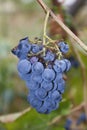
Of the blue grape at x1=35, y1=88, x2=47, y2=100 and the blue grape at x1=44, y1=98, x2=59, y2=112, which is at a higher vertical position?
the blue grape at x1=35, y1=88, x2=47, y2=100

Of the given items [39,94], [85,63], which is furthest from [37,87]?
[85,63]

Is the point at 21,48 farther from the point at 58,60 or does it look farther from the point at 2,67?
the point at 2,67

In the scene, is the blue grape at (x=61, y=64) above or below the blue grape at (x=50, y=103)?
above

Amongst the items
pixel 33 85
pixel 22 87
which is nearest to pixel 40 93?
pixel 33 85

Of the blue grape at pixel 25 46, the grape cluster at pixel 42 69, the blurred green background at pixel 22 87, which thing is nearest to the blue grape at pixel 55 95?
the grape cluster at pixel 42 69

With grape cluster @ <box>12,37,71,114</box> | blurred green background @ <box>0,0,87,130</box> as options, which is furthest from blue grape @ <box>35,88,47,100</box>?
blurred green background @ <box>0,0,87,130</box>

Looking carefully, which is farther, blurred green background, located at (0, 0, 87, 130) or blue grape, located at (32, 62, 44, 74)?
blurred green background, located at (0, 0, 87, 130)

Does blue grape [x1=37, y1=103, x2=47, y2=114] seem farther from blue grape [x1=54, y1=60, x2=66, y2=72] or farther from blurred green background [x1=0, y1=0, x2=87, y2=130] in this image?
blurred green background [x1=0, y1=0, x2=87, y2=130]

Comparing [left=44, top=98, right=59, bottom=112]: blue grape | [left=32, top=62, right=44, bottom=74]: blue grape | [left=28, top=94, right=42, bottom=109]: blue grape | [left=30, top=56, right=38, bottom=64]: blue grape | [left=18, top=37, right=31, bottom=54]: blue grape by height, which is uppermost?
[left=18, top=37, right=31, bottom=54]: blue grape

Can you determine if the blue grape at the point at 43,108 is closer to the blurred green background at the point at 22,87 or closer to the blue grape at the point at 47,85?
the blue grape at the point at 47,85
